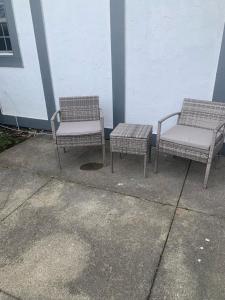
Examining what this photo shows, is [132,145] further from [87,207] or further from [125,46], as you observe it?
[125,46]

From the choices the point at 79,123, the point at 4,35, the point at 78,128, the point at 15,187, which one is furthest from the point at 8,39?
the point at 15,187

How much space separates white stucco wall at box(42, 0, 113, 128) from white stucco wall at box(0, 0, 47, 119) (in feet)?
0.99

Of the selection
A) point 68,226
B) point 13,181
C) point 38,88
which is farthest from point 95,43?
point 68,226

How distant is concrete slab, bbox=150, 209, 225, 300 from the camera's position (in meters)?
1.68

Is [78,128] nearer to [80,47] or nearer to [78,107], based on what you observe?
[78,107]

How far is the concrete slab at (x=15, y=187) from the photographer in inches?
102

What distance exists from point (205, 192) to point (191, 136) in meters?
0.61

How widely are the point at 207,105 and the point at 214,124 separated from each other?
0.77ft

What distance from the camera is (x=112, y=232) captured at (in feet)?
7.18

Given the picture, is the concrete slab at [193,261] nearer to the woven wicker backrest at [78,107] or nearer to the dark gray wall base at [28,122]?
the woven wicker backrest at [78,107]

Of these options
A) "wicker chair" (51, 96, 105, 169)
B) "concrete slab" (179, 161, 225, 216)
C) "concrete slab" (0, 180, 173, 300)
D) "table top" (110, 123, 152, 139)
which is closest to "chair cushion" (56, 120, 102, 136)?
"wicker chair" (51, 96, 105, 169)

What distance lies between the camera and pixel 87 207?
252 centimetres

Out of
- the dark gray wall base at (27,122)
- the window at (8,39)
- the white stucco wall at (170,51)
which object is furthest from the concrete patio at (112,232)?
the window at (8,39)

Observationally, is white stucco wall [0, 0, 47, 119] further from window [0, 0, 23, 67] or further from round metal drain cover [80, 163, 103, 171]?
round metal drain cover [80, 163, 103, 171]
